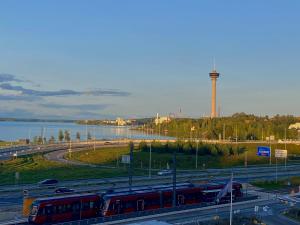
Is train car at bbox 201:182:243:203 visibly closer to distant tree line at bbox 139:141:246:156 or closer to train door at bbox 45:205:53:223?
train door at bbox 45:205:53:223

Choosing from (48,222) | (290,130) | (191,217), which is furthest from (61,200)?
(290,130)

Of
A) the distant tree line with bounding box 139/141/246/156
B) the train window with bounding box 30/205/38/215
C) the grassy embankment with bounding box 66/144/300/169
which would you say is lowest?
the train window with bounding box 30/205/38/215

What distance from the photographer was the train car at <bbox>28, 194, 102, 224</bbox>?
3268 cm

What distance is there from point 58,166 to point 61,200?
4382cm

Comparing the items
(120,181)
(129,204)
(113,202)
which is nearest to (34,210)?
(113,202)

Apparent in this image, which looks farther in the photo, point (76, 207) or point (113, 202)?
point (113, 202)

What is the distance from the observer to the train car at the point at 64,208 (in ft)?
107

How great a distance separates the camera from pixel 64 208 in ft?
112

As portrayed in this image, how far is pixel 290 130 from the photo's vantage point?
559ft

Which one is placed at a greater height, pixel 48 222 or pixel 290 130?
pixel 290 130

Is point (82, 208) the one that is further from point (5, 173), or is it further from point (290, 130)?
point (290, 130)

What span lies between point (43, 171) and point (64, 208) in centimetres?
3722

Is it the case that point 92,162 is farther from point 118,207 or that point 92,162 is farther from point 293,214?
point 293,214

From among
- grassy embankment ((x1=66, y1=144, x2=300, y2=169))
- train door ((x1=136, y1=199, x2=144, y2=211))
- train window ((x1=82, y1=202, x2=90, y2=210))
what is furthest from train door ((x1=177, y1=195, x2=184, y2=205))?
grassy embankment ((x1=66, y1=144, x2=300, y2=169))
